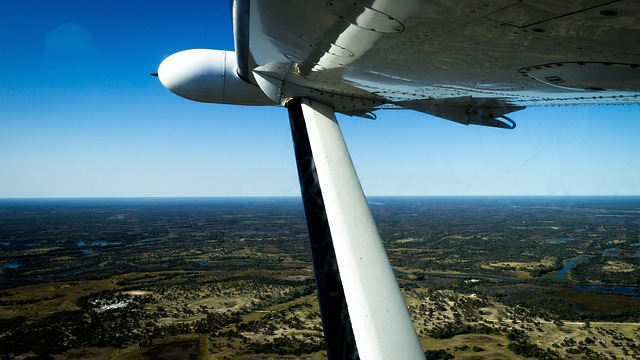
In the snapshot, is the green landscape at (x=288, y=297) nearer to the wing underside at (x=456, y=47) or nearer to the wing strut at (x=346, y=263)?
the wing strut at (x=346, y=263)

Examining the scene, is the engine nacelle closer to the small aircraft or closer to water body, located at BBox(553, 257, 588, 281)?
the small aircraft

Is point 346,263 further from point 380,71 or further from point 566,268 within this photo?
point 566,268

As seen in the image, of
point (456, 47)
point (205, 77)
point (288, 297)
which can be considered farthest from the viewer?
point (288, 297)

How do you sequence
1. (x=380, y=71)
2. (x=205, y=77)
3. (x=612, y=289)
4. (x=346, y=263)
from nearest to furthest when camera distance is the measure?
1. (x=346, y=263)
2. (x=380, y=71)
3. (x=205, y=77)
4. (x=612, y=289)

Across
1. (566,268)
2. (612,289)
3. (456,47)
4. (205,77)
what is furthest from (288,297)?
(566,268)

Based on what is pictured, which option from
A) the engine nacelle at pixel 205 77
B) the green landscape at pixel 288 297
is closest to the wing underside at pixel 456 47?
the engine nacelle at pixel 205 77

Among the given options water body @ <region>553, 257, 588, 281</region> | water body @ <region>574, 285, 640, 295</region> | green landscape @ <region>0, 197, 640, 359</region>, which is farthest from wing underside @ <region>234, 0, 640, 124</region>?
water body @ <region>553, 257, 588, 281</region>

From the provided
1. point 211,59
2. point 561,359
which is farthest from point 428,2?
point 561,359
